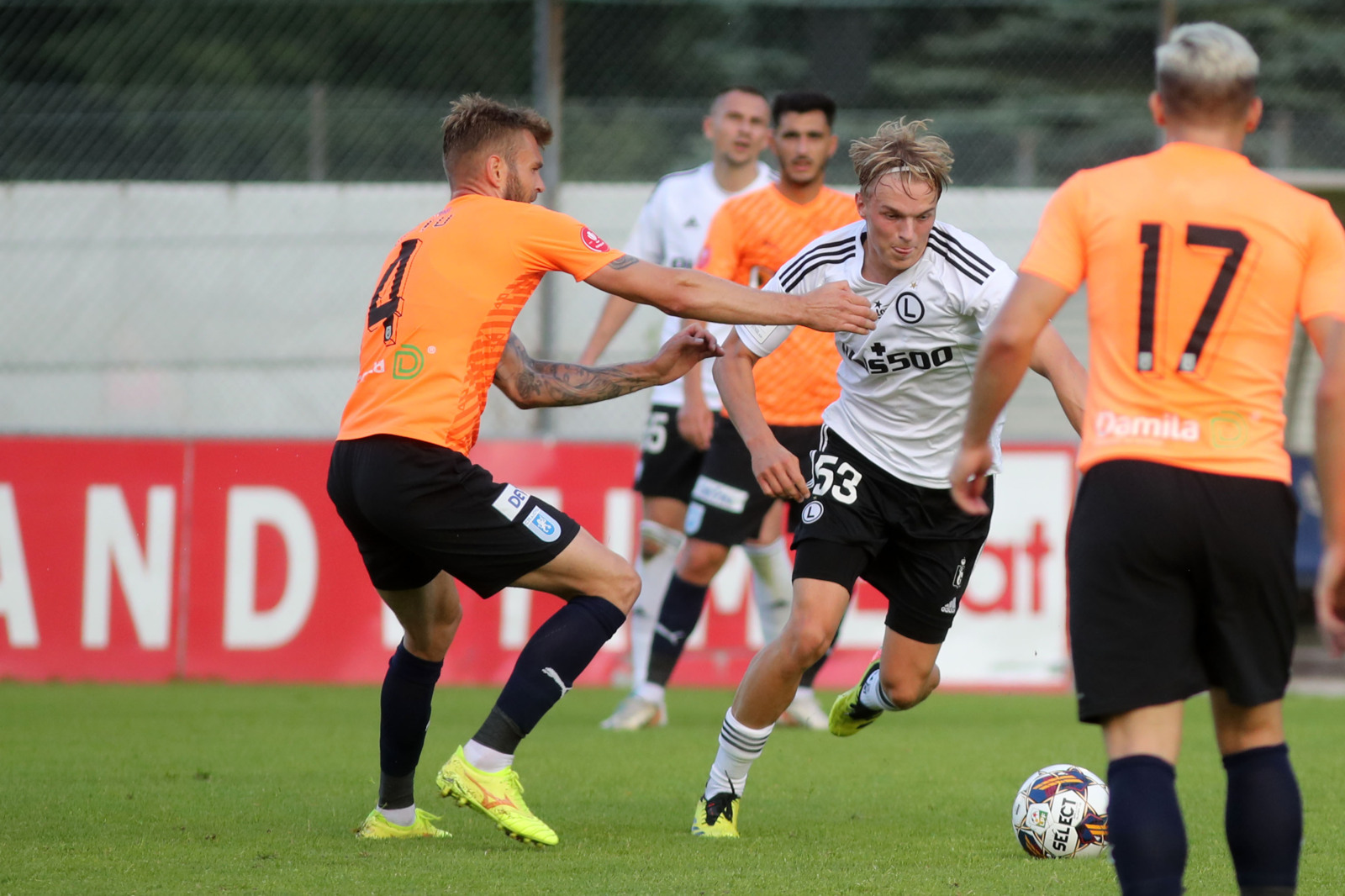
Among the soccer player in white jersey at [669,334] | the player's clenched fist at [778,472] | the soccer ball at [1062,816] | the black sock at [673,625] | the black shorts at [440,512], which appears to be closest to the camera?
the black shorts at [440,512]

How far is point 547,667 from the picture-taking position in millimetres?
4625

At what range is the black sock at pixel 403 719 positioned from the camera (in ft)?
15.8

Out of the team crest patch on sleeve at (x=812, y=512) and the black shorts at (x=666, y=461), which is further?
the black shorts at (x=666, y=461)

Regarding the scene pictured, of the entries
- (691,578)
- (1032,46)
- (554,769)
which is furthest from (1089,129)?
(554,769)

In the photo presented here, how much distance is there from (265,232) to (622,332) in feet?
8.11

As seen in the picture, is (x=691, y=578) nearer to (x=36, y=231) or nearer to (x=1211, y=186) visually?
(x=1211, y=186)

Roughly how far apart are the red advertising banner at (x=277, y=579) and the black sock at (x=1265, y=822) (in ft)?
20.5

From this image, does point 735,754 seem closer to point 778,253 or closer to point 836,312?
point 836,312

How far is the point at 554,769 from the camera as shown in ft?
20.9

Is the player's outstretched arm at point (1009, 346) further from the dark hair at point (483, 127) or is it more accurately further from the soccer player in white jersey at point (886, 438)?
the dark hair at point (483, 127)

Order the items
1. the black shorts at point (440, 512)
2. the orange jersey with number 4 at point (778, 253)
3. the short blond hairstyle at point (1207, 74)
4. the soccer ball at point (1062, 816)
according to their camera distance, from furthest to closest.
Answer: the orange jersey with number 4 at point (778, 253) → the soccer ball at point (1062, 816) → the black shorts at point (440, 512) → the short blond hairstyle at point (1207, 74)

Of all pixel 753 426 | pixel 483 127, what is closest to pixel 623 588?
pixel 753 426

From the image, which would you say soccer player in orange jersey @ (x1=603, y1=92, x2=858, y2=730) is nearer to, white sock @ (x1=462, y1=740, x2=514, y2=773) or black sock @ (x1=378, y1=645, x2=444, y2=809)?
black sock @ (x1=378, y1=645, x2=444, y2=809)

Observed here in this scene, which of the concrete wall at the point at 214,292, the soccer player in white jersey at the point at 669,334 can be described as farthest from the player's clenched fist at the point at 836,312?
the concrete wall at the point at 214,292
